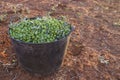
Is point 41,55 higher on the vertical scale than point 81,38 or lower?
higher

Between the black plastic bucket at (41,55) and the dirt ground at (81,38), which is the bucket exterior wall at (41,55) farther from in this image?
the dirt ground at (81,38)

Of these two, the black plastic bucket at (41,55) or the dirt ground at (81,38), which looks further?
the dirt ground at (81,38)

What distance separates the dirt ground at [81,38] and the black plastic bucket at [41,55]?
175mm

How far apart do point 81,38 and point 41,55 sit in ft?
4.26

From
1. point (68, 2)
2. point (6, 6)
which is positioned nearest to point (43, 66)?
point (6, 6)

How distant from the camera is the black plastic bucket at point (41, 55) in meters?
2.58

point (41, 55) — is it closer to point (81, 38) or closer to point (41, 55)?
point (41, 55)

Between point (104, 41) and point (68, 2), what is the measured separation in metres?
1.65

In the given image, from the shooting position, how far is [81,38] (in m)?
3.78

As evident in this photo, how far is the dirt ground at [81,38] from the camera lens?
3.03 meters

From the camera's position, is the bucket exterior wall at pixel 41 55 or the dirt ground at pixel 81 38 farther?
the dirt ground at pixel 81 38

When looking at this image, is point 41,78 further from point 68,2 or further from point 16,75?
point 68,2

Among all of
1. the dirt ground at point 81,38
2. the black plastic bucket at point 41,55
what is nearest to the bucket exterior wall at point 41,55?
the black plastic bucket at point 41,55

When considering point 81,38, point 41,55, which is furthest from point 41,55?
point 81,38
